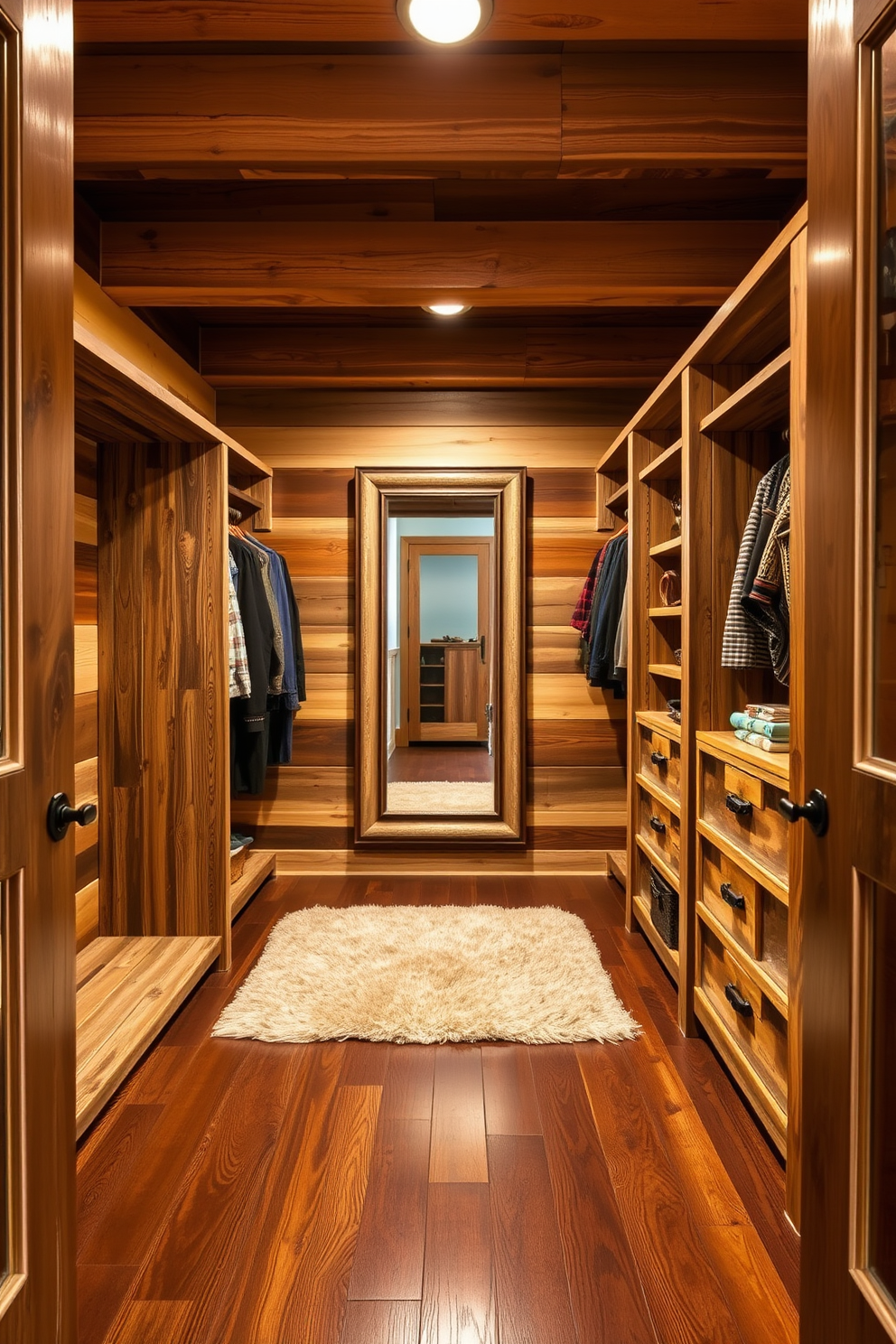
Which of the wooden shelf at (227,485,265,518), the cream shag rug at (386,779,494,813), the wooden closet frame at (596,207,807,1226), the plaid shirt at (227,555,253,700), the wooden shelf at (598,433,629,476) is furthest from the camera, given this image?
the cream shag rug at (386,779,494,813)

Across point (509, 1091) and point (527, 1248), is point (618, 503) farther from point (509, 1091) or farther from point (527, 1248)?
point (527, 1248)

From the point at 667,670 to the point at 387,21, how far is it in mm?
2043

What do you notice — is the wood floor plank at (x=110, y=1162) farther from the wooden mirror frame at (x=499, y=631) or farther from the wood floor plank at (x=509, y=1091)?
the wooden mirror frame at (x=499, y=631)

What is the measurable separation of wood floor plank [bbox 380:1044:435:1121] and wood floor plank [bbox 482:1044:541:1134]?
0.49 feet

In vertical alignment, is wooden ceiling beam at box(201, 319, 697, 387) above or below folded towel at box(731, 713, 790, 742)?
above

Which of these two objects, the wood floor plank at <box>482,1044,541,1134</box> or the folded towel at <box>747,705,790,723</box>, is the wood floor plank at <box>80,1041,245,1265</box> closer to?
the wood floor plank at <box>482,1044,541,1134</box>

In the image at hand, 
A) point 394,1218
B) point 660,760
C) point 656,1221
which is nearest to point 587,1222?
point 656,1221

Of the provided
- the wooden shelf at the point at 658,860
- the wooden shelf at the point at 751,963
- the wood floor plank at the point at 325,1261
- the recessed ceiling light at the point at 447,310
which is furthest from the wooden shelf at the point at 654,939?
the recessed ceiling light at the point at 447,310

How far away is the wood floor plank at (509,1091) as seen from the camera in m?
1.95

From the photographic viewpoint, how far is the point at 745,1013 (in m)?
2.00

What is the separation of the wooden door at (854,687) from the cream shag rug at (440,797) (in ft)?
9.76

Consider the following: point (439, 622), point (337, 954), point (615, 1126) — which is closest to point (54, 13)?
point (615, 1126)

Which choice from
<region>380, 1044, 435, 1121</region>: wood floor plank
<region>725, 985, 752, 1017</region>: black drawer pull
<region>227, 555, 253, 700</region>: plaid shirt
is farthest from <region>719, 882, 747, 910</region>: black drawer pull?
<region>227, 555, 253, 700</region>: plaid shirt

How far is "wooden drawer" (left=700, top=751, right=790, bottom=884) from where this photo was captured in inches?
73.7
